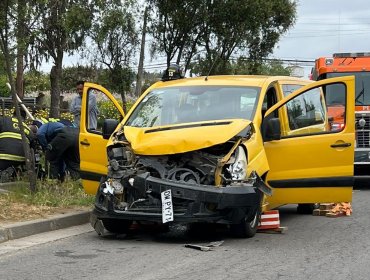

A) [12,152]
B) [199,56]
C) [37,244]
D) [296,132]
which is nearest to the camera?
[37,244]

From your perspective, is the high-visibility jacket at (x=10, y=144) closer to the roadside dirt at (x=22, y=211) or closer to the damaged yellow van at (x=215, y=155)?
the roadside dirt at (x=22, y=211)

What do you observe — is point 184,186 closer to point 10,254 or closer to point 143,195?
point 143,195

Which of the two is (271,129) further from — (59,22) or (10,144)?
(59,22)

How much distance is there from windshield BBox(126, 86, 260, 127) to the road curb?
1591mm

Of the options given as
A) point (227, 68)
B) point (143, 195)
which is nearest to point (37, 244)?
point (143, 195)

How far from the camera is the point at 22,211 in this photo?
8.20 metres

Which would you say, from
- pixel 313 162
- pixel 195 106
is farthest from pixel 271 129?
pixel 195 106

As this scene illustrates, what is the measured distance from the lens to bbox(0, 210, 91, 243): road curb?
24.1ft

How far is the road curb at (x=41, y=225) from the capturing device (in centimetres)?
736

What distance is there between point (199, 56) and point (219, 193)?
1676 centimetres

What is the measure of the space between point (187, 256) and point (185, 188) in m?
0.73

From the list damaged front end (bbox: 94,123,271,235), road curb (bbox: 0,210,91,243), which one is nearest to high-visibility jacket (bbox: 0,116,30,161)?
road curb (bbox: 0,210,91,243)

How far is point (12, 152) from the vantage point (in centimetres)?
1048

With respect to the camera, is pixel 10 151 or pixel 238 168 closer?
pixel 238 168
